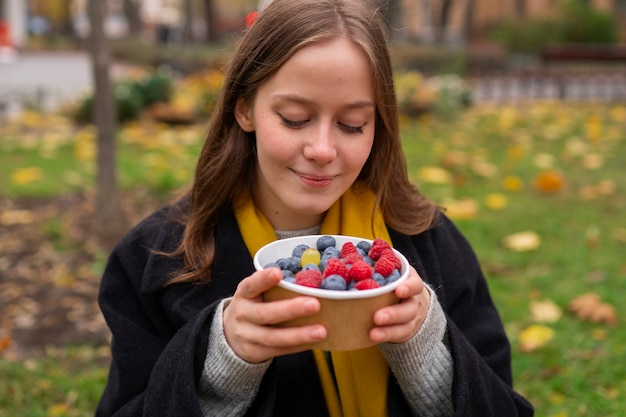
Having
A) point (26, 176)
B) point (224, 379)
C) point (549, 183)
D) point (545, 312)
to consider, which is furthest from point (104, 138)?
point (224, 379)

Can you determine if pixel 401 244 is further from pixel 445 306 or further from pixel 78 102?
pixel 78 102

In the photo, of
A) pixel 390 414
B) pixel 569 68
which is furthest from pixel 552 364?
pixel 569 68

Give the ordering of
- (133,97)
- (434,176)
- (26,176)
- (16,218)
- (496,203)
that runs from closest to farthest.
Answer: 1. (16,218)
2. (496,203)
3. (434,176)
4. (26,176)
5. (133,97)

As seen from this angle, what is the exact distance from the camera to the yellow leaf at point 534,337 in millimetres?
3418

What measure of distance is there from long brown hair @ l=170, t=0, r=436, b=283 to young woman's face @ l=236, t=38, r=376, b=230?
0.03m

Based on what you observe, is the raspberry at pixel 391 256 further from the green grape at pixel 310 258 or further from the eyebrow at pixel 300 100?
the eyebrow at pixel 300 100

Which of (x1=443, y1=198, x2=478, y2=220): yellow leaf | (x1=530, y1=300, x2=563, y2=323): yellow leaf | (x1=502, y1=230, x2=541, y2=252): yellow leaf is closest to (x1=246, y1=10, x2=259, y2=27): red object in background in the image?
(x1=530, y1=300, x2=563, y2=323): yellow leaf

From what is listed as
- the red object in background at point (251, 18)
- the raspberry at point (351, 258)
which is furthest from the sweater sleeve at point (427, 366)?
the red object in background at point (251, 18)

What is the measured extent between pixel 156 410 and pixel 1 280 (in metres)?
2.93

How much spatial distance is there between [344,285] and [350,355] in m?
0.44

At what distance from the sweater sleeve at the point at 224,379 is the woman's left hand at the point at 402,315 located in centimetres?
28

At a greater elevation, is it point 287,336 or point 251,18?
point 251,18

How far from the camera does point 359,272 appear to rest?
137 centimetres

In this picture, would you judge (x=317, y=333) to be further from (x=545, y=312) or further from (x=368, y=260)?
(x=545, y=312)
